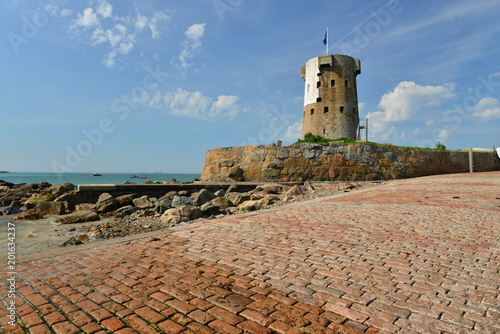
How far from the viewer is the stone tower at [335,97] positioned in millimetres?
31484

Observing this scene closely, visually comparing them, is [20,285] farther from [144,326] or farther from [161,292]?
[144,326]

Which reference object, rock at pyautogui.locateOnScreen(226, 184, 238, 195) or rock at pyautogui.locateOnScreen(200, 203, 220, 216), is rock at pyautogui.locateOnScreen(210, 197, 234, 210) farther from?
rock at pyautogui.locateOnScreen(226, 184, 238, 195)

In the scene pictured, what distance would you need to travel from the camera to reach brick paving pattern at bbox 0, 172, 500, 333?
1.99 m

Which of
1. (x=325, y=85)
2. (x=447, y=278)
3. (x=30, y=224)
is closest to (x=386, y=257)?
(x=447, y=278)

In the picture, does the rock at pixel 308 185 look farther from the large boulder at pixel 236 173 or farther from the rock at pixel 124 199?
the rock at pixel 124 199

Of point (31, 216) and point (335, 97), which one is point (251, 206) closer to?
point (31, 216)

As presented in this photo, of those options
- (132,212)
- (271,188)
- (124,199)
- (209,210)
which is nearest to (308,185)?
(271,188)

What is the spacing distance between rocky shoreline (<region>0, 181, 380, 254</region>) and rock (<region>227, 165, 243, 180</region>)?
1.13 m

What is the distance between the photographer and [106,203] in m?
10.1

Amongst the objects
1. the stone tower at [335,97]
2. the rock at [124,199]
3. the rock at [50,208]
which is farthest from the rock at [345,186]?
the stone tower at [335,97]

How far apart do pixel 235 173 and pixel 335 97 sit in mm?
22115

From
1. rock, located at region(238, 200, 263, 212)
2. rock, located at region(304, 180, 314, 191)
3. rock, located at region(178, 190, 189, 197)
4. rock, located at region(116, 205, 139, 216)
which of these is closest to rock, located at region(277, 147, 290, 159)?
rock, located at region(304, 180, 314, 191)

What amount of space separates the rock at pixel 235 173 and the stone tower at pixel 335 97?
20.6m

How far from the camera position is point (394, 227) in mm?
4539
